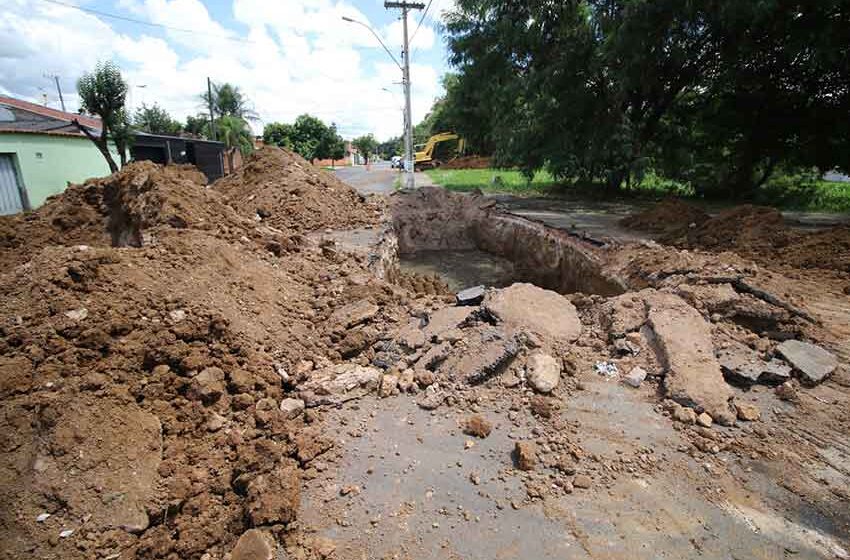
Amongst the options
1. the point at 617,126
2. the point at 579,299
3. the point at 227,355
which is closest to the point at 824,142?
the point at 617,126

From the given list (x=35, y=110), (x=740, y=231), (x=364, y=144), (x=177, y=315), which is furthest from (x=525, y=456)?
(x=364, y=144)

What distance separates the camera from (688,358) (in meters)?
3.68

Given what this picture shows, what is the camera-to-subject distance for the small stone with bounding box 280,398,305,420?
3.35m

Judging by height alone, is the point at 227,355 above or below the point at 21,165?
below

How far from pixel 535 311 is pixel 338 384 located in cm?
220

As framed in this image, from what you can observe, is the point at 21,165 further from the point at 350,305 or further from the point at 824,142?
the point at 824,142

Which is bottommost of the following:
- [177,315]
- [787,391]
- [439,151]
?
[787,391]

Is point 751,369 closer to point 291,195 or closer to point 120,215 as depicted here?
point 120,215

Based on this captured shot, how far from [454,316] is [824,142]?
1452cm

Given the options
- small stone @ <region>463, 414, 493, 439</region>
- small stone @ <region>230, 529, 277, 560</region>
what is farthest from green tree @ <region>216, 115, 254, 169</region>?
small stone @ <region>230, 529, 277, 560</region>

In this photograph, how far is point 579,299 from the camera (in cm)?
535

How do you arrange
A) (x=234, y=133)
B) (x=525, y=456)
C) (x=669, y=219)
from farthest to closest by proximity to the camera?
(x=234, y=133), (x=669, y=219), (x=525, y=456)

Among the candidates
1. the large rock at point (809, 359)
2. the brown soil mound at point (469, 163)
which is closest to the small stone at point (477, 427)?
the large rock at point (809, 359)

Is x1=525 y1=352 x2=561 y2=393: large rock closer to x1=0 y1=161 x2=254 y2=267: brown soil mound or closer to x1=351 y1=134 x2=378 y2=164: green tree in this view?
x1=0 y1=161 x2=254 y2=267: brown soil mound
